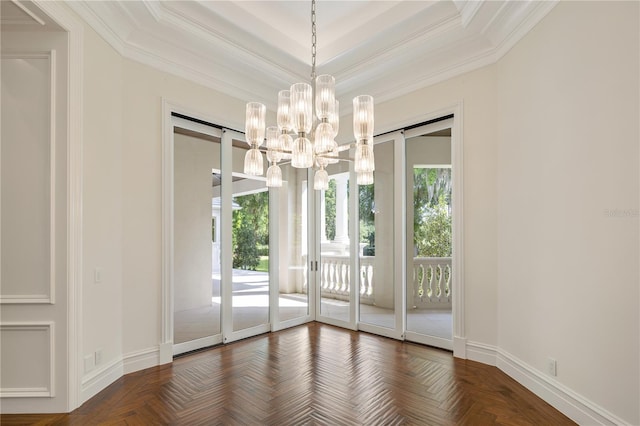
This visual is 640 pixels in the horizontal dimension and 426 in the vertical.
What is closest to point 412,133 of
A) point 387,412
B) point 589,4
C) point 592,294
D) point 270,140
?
point 589,4

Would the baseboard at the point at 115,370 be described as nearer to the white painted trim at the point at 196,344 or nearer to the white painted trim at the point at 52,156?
the white painted trim at the point at 196,344

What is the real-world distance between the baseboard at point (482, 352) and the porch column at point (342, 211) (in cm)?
219

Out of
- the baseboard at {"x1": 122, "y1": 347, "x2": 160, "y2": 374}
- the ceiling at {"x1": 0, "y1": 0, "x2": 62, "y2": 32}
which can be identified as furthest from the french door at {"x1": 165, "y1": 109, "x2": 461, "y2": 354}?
the ceiling at {"x1": 0, "y1": 0, "x2": 62, "y2": 32}

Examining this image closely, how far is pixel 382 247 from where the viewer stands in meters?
4.53

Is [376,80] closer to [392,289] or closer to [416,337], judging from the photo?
[392,289]

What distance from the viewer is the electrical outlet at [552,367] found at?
257 centimetres

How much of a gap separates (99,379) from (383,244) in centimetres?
354

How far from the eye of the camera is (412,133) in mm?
4211

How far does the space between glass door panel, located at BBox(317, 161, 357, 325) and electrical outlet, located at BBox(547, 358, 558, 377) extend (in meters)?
2.64

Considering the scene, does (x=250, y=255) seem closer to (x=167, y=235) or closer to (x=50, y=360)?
(x=167, y=235)

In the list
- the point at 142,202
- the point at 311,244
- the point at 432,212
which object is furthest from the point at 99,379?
the point at 432,212

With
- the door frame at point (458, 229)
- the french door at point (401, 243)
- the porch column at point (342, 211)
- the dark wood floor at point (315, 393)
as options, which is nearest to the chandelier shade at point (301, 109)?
the dark wood floor at point (315, 393)

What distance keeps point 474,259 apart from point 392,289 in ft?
4.15

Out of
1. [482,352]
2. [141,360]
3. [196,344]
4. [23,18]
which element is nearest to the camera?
[23,18]
